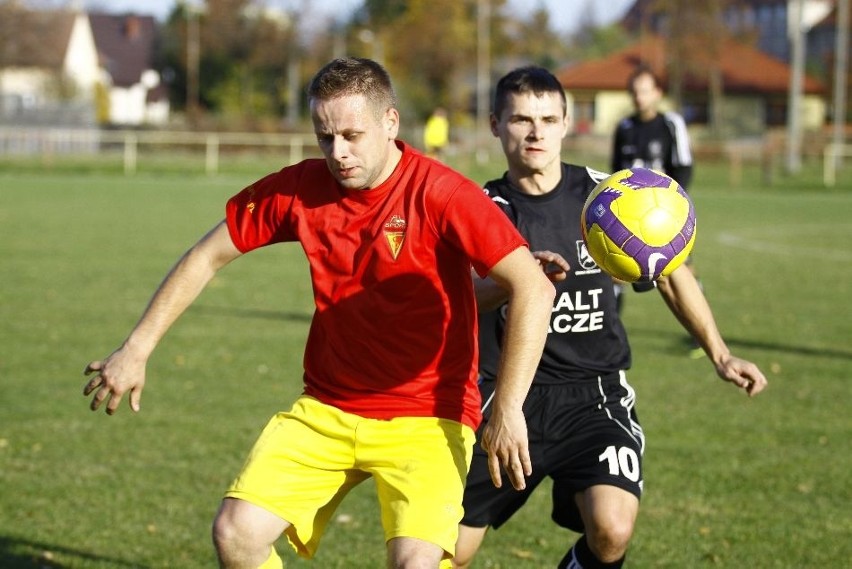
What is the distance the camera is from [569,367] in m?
5.00

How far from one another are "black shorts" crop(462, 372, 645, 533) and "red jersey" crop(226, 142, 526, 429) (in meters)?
0.61

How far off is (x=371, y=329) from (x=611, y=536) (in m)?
1.21

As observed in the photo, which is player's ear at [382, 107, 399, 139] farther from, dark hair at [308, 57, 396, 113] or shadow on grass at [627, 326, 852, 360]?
shadow on grass at [627, 326, 852, 360]

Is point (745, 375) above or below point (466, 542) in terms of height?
above

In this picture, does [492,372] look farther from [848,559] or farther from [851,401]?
[851,401]

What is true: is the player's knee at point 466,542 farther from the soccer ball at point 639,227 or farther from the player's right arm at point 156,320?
the player's right arm at point 156,320

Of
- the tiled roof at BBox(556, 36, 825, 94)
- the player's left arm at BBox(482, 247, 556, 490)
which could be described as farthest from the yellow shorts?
the tiled roof at BBox(556, 36, 825, 94)

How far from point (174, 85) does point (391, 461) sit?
74.7 metres

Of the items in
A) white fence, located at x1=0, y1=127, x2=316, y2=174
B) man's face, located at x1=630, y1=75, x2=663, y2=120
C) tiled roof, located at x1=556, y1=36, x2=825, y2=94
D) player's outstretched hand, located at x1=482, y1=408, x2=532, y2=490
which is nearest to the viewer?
player's outstretched hand, located at x1=482, y1=408, x2=532, y2=490

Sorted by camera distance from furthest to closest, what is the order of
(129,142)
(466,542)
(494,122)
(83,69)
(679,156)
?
(83,69)
(129,142)
(679,156)
(494,122)
(466,542)

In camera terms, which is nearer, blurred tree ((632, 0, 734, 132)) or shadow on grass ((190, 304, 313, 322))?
shadow on grass ((190, 304, 313, 322))

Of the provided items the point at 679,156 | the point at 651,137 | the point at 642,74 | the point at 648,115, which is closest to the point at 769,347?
the point at 679,156

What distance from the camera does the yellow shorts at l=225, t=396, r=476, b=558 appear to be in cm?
402

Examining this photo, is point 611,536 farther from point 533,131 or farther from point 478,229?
point 533,131
